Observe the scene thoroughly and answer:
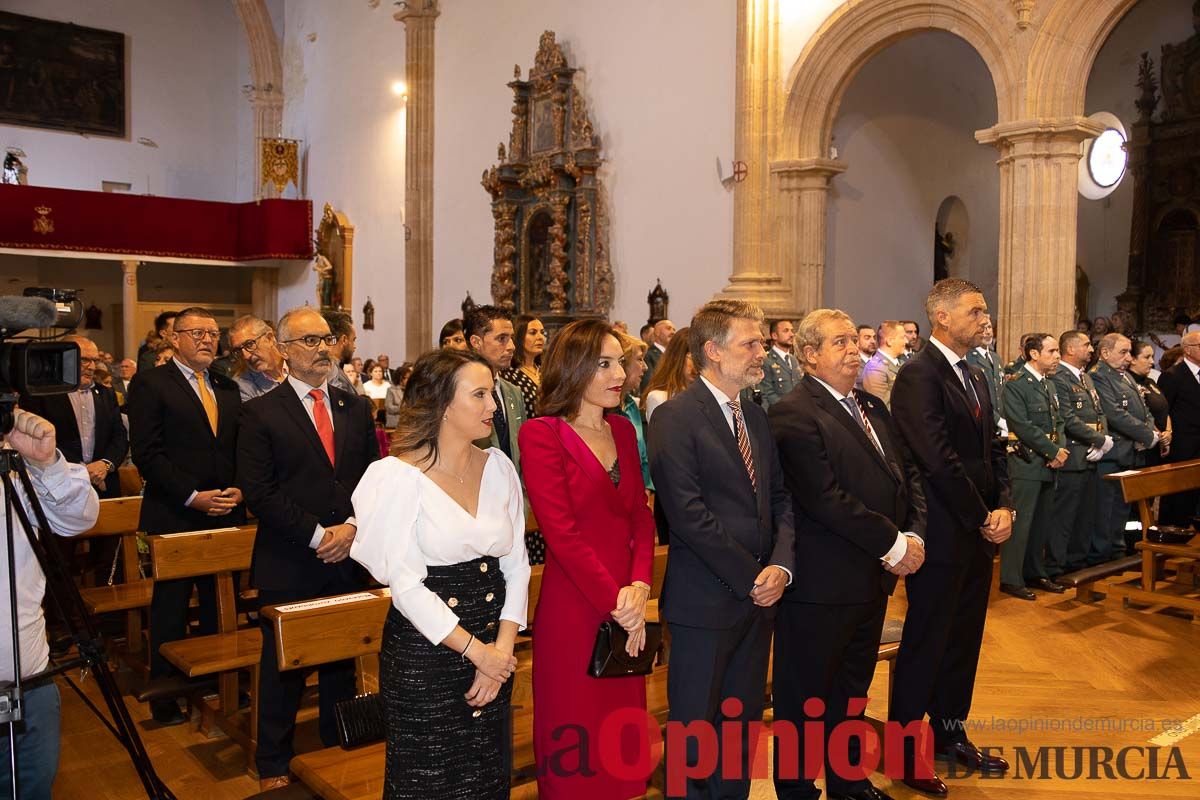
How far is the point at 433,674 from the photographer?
239cm

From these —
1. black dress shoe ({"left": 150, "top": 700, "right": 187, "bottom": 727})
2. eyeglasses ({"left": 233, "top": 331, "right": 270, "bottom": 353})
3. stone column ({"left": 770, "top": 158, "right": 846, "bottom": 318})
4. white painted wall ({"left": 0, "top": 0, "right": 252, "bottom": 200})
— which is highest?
white painted wall ({"left": 0, "top": 0, "right": 252, "bottom": 200})

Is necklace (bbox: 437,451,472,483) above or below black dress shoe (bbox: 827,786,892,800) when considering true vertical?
above

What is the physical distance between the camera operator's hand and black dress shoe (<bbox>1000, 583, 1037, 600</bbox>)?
5.46 metres

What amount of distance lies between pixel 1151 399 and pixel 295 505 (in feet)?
21.4

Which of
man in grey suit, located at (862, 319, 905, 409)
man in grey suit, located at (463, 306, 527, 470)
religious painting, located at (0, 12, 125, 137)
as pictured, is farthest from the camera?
religious painting, located at (0, 12, 125, 137)

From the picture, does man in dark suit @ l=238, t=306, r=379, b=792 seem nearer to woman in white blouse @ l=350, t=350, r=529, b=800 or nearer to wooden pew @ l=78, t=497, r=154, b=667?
woman in white blouse @ l=350, t=350, r=529, b=800

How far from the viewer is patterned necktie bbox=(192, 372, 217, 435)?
4270 millimetres

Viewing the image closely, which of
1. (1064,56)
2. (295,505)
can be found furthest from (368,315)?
(295,505)

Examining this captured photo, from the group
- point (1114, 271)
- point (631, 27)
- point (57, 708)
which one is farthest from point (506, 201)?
point (57, 708)

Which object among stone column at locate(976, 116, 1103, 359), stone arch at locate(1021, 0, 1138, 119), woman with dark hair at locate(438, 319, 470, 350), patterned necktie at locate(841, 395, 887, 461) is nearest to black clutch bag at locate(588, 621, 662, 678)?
patterned necktie at locate(841, 395, 887, 461)

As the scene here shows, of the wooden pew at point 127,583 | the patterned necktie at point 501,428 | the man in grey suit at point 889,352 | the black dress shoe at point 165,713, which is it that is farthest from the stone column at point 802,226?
the black dress shoe at point 165,713

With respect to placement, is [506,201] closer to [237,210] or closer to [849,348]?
[237,210]

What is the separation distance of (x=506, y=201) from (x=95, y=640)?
11.1 meters

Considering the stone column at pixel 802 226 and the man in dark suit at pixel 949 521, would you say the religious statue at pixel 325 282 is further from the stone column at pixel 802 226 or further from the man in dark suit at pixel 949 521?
the man in dark suit at pixel 949 521
